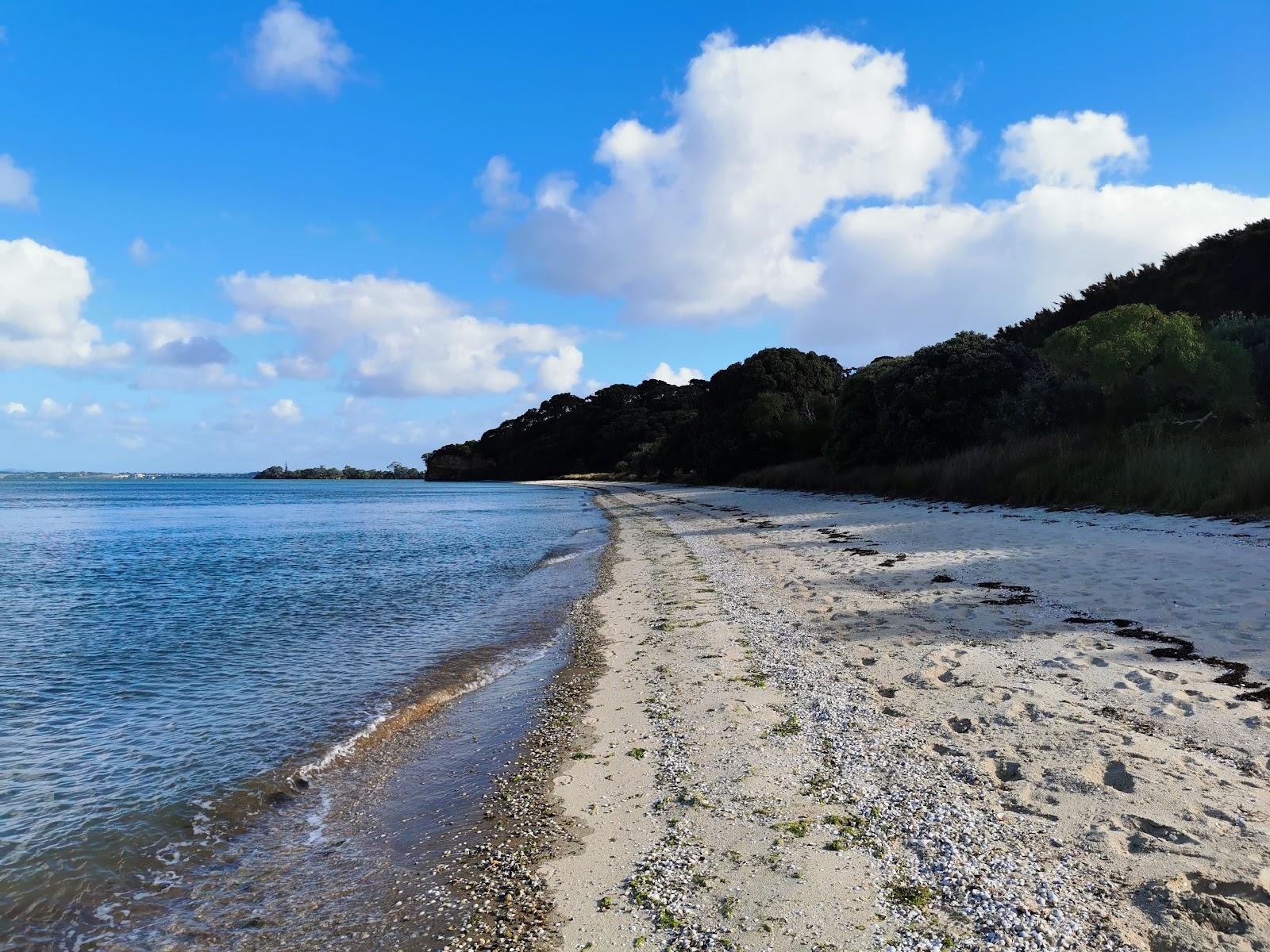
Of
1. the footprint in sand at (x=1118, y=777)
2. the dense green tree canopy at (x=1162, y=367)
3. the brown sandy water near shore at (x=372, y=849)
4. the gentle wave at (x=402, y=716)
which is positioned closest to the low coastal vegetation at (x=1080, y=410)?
the dense green tree canopy at (x=1162, y=367)

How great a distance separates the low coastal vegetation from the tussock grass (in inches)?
1.9

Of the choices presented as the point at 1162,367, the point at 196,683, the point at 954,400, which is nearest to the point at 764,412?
the point at 954,400

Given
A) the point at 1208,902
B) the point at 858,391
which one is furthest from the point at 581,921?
the point at 858,391

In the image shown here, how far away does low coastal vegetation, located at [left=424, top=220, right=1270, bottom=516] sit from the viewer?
16625 mm

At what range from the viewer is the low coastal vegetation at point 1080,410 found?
1662cm

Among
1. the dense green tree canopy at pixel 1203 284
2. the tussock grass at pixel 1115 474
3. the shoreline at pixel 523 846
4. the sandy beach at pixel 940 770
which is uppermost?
the dense green tree canopy at pixel 1203 284

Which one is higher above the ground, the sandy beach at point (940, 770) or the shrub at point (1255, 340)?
the shrub at point (1255, 340)

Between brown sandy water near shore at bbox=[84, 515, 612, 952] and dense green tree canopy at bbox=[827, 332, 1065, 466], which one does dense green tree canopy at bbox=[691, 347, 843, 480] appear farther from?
brown sandy water near shore at bbox=[84, 515, 612, 952]

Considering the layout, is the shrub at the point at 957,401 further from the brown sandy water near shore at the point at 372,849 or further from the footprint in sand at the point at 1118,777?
the brown sandy water near shore at the point at 372,849

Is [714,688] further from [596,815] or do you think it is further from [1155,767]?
[1155,767]

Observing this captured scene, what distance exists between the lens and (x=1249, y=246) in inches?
1256

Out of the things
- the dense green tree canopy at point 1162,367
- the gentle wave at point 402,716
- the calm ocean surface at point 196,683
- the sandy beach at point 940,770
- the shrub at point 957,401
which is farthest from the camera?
the shrub at point 957,401

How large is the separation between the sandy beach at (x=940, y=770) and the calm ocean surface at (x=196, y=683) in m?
2.13

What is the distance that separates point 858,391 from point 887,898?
31809 mm
